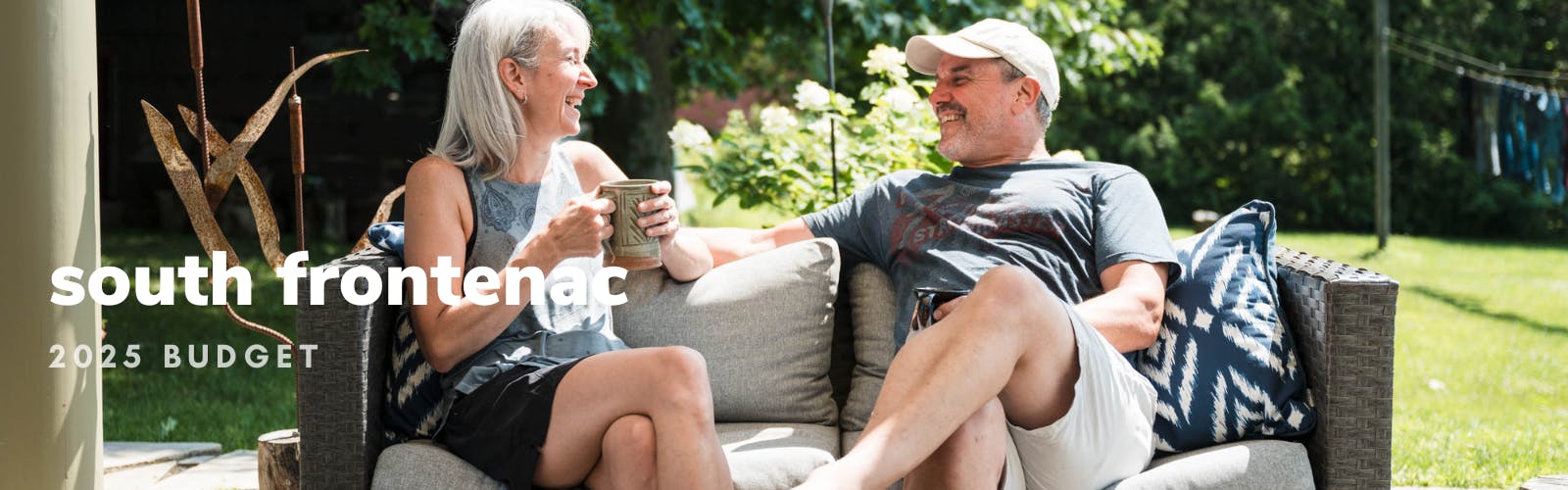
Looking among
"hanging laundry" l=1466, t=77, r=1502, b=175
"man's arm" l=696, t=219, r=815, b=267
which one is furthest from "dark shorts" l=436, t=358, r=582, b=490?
"hanging laundry" l=1466, t=77, r=1502, b=175

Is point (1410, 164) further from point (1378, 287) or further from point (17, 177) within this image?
point (17, 177)

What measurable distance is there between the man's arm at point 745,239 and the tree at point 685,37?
4.40 metres

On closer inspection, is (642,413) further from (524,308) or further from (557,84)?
(557,84)

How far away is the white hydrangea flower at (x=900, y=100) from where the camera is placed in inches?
164

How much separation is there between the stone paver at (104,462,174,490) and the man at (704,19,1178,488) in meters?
1.66

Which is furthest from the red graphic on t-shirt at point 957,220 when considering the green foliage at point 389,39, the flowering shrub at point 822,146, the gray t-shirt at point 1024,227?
the green foliage at point 389,39

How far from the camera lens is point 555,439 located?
2.34 metres

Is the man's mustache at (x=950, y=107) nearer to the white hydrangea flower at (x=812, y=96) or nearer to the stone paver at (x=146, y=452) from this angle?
the white hydrangea flower at (x=812, y=96)

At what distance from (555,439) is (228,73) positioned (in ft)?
35.1

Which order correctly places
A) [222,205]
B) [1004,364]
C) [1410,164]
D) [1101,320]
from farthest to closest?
[1410,164] < [222,205] < [1101,320] < [1004,364]

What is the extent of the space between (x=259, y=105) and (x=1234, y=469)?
430 inches

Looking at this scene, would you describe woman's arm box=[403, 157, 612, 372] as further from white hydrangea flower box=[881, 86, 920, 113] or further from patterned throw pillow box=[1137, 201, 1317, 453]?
white hydrangea flower box=[881, 86, 920, 113]

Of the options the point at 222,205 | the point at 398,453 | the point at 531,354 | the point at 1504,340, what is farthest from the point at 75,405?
the point at 222,205

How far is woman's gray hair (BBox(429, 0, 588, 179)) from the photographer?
2582 millimetres
